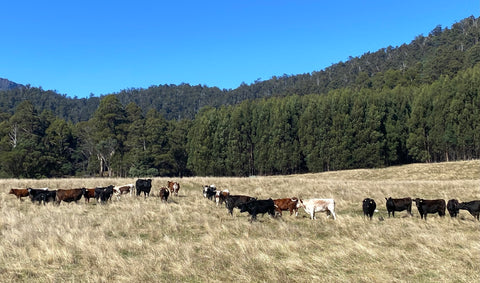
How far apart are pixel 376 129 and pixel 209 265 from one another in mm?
60166

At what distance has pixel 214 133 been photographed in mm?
73562

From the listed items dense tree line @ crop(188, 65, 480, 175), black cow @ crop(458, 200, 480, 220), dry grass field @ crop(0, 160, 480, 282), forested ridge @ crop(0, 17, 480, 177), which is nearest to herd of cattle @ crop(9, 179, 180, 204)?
dry grass field @ crop(0, 160, 480, 282)

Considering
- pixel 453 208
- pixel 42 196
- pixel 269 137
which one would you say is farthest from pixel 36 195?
pixel 269 137

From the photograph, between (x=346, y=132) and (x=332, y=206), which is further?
(x=346, y=132)

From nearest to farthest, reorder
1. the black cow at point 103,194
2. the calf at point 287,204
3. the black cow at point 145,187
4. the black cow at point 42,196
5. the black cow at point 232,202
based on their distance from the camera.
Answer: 1. the black cow at point 232,202
2. the calf at point 287,204
3. the black cow at point 42,196
4. the black cow at point 103,194
5. the black cow at point 145,187

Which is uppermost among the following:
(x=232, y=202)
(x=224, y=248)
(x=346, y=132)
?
(x=346, y=132)

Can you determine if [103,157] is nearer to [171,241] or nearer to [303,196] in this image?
[303,196]

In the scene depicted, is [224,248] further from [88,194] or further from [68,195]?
[68,195]

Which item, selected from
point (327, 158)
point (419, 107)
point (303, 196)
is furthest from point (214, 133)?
point (303, 196)

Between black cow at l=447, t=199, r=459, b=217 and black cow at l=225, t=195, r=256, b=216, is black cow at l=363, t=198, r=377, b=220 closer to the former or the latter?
black cow at l=447, t=199, r=459, b=217

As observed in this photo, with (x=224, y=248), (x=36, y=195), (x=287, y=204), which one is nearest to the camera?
(x=224, y=248)

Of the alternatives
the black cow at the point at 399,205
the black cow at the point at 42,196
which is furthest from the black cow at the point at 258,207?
the black cow at the point at 42,196

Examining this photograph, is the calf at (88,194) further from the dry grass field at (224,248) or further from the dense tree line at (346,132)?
the dense tree line at (346,132)

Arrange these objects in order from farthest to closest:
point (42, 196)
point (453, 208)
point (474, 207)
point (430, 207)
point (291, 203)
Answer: point (42, 196), point (291, 203), point (430, 207), point (453, 208), point (474, 207)
